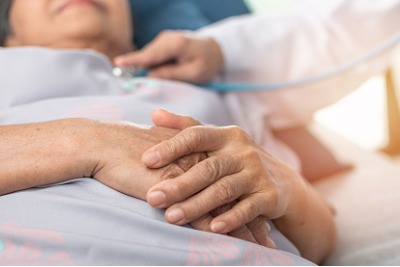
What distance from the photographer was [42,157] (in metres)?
0.79

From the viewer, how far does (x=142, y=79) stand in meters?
1.29

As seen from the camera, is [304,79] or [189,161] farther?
[304,79]

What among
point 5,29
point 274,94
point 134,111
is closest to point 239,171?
point 134,111

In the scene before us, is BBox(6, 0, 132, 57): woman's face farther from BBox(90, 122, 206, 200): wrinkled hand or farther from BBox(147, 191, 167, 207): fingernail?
BBox(147, 191, 167, 207): fingernail

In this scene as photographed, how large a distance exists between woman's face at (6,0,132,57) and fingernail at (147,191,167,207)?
71cm

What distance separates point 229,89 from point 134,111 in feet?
1.62

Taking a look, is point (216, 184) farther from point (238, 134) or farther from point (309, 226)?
point (309, 226)

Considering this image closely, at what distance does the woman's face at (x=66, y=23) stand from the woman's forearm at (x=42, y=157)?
0.57m

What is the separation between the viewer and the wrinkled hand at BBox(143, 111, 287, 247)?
29.6 inches

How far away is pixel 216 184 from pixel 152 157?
0.10 m

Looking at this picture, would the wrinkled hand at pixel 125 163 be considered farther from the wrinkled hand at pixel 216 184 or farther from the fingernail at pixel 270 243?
the fingernail at pixel 270 243

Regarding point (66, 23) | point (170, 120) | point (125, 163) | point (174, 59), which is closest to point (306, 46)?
point (174, 59)

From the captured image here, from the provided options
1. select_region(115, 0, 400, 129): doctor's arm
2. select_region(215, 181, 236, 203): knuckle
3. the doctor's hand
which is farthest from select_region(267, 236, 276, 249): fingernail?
select_region(115, 0, 400, 129): doctor's arm

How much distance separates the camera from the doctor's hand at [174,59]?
4.44ft
